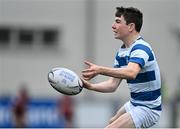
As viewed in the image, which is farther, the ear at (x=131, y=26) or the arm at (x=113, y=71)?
the ear at (x=131, y=26)

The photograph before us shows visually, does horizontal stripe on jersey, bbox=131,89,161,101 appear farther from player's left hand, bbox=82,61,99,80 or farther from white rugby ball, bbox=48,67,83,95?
player's left hand, bbox=82,61,99,80

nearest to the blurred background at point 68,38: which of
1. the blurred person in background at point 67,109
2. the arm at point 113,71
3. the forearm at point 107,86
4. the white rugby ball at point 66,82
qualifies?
the blurred person in background at point 67,109

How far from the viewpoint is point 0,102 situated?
2484 cm

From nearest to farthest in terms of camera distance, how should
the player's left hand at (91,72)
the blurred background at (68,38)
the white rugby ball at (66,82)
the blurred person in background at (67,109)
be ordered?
1. the player's left hand at (91,72)
2. the white rugby ball at (66,82)
3. the blurred person in background at (67,109)
4. the blurred background at (68,38)

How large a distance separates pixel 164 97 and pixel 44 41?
10.3 m

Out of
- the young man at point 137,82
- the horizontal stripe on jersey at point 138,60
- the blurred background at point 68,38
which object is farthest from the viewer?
the blurred background at point 68,38

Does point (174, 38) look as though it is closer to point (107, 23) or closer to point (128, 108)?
point (107, 23)

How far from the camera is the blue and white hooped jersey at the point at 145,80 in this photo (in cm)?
995

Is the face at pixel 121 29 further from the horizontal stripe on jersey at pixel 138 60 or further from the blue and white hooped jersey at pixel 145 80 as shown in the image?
the horizontal stripe on jersey at pixel 138 60

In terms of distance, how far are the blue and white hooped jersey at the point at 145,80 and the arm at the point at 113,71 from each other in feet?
1.08

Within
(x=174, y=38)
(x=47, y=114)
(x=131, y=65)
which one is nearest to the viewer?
(x=131, y=65)

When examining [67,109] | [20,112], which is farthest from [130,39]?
[20,112]

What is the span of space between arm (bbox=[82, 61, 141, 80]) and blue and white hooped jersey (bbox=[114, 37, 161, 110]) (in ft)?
1.08

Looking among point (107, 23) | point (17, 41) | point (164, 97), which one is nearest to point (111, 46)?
point (107, 23)
